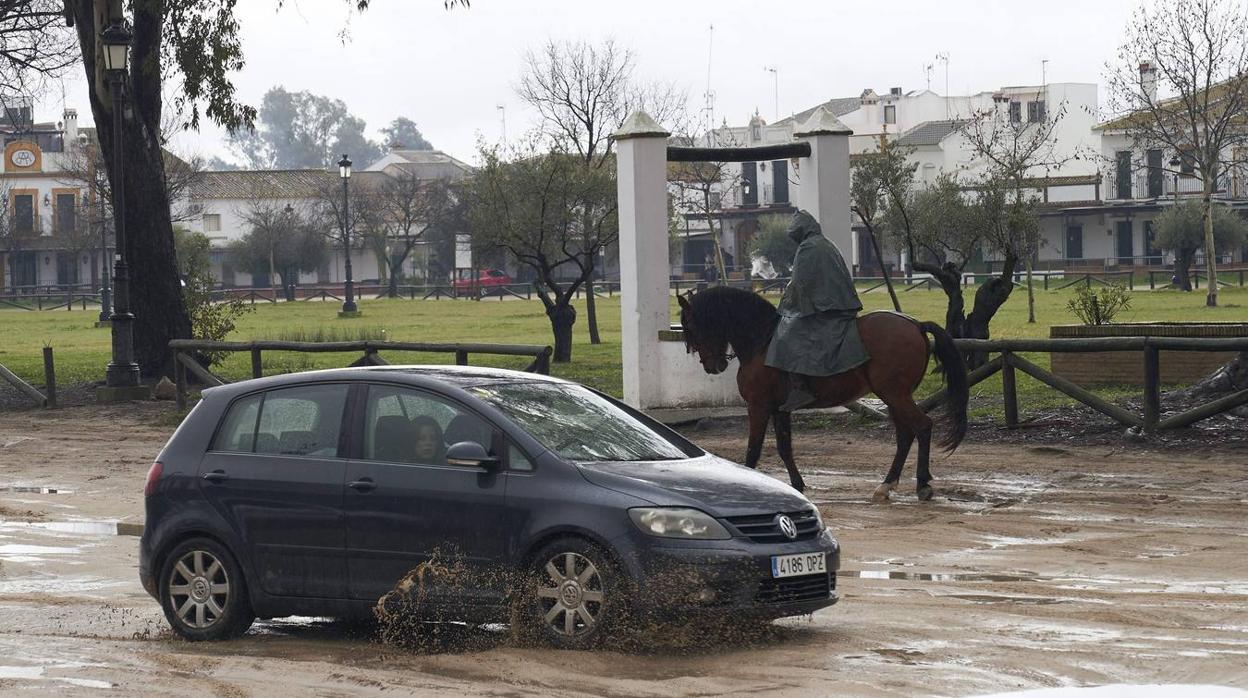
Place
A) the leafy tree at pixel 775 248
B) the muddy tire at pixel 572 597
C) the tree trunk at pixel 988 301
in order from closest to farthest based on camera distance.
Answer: the muddy tire at pixel 572 597 → the tree trunk at pixel 988 301 → the leafy tree at pixel 775 248

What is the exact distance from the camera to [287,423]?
9000 mm

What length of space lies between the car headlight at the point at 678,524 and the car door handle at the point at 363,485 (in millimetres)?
1436

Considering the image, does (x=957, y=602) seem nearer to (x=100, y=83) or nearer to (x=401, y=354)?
(x=401, y=354)

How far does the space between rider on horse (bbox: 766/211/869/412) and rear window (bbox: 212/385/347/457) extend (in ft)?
18.9

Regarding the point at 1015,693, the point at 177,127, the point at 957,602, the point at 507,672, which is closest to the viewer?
the point at 1015,693

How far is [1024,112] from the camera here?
99.0m

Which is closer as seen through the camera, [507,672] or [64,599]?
[507,672]

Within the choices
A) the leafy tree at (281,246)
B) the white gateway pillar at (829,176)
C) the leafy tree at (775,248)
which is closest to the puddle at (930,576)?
the white gateway pillar at (829,176)

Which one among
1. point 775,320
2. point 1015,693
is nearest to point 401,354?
point 775,320

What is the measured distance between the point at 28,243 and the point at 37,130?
49.3ft

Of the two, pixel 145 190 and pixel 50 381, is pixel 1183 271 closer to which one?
pixel 145 190

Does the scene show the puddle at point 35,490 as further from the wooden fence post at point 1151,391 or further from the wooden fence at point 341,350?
the wooden fence post at point 1151,391

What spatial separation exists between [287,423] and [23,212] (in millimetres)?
95872

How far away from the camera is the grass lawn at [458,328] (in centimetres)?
3042
